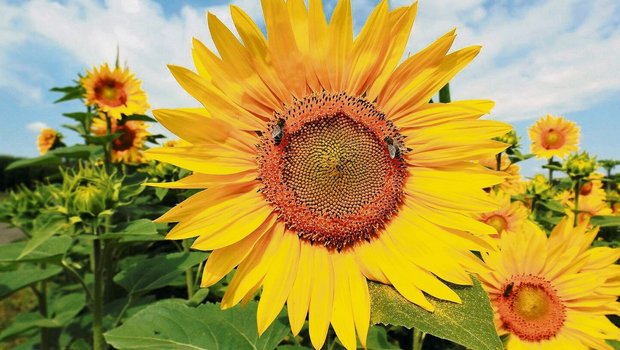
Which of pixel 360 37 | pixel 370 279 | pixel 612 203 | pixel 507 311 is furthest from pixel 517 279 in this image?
pixel 612 203

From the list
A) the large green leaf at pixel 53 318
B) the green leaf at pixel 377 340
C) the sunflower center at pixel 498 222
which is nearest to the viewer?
the green leaf at pixel 377 340

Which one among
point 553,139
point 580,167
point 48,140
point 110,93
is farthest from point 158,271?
point 553,139

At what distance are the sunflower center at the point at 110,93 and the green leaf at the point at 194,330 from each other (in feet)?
9.75

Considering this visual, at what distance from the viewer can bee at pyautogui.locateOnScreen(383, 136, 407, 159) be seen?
55.1 inches

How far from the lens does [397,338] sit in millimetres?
2568

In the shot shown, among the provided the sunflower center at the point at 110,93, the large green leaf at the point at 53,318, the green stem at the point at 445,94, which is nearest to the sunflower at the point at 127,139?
the sunflower center at the point at 110,93

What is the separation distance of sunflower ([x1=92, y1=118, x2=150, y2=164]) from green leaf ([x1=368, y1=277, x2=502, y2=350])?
3717 mm

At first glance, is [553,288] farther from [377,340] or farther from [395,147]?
[395,147]

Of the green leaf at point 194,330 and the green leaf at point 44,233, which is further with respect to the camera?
the green leaf at point 44,233

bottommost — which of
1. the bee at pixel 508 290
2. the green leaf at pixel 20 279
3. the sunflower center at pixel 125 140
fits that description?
the bee at pixel 508 290

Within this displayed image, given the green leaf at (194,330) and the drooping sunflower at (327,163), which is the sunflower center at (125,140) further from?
the drooping sunflower at (327,163)

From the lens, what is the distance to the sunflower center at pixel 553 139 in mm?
6602

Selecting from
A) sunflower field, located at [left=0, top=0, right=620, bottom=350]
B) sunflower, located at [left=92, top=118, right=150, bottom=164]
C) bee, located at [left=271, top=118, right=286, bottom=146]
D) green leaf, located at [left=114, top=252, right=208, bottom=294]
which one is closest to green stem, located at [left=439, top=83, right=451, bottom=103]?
sunflower field, located at [left=0, top=0, right=620, bottom=350]

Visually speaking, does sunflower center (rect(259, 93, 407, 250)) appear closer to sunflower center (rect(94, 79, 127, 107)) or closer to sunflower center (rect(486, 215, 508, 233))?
sunflower center (rect(486, 215, 508, 233))
